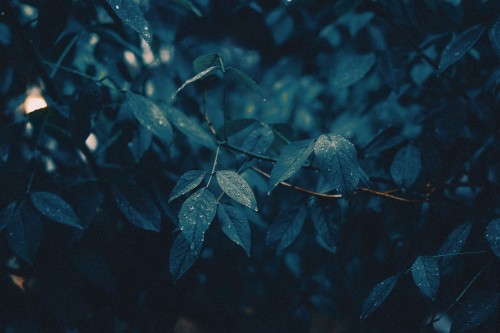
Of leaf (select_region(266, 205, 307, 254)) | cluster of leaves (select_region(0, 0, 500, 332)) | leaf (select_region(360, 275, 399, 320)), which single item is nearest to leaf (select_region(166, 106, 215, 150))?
cluster of leaves (select_region(0, 0, 500, 332))

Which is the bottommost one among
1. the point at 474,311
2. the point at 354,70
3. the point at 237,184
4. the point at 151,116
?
the point at 474,311

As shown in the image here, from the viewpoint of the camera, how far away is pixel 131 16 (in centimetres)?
62

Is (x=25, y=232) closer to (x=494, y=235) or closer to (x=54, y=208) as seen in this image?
(x=54, y=208)

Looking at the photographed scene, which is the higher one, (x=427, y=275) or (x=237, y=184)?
(x=237, y=184)

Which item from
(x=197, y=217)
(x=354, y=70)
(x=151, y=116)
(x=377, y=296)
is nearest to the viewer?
(x=197, y=217)

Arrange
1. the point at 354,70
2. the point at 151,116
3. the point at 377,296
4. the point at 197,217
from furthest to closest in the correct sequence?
the point at 354,70 → the point at 151,116 → the point at 377,296 → the point at 197,217

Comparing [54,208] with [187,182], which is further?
[54,208]

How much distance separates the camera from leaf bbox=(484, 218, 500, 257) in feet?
1.98

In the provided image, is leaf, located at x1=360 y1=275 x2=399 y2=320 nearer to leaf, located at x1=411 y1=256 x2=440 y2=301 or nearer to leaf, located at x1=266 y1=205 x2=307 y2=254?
leaf, located at x1=411 y1=256 x2=440 y2=301

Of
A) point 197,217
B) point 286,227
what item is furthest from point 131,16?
point 286,227

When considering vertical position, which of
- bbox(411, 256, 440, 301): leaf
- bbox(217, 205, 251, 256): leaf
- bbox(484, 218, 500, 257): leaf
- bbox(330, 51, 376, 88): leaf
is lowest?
bbox(484, 218, 500, 257): leaf

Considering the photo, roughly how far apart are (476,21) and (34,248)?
0.99m

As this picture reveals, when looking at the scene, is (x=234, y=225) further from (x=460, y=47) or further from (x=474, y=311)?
(x=460, y=47)

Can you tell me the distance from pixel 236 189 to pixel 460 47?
51cm
